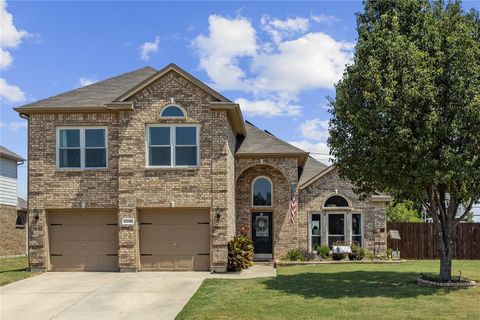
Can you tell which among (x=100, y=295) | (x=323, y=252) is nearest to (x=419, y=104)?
(x=100, y=295)

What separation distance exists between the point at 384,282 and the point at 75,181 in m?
11.4

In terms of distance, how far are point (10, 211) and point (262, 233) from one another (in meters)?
15.9

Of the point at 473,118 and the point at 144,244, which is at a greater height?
the point at 473,118

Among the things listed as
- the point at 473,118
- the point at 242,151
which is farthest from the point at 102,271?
the point at 473,118

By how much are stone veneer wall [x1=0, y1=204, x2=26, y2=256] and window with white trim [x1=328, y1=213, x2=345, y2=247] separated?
712 inches

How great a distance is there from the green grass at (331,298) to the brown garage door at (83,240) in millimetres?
4988

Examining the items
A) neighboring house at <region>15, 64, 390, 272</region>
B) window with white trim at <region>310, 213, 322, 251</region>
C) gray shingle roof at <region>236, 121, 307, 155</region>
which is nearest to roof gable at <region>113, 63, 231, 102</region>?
neighboring house at <region>15, 64, 390, 272</region>

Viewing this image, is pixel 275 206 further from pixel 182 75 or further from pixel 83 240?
pixel 83 240

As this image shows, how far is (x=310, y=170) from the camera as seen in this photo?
27609mm

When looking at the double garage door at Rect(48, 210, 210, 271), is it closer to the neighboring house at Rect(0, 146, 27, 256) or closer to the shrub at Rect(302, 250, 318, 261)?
the shrub at Rect(302, 250, 318, 261)

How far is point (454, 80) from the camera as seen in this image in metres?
13.9

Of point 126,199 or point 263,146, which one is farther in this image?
point 263,146

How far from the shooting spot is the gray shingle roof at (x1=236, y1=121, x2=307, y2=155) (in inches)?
921

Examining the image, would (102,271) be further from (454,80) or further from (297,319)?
(454,80)
